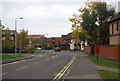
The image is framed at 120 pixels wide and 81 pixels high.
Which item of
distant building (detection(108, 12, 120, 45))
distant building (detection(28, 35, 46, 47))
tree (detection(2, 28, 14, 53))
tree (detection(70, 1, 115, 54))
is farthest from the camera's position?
distant building (detection(28, 35, 46, 47))

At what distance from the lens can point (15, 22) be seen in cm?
4328

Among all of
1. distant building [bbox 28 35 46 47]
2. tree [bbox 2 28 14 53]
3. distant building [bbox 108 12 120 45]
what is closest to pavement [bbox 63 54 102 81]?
distant building [bbox 108 12 120 45]

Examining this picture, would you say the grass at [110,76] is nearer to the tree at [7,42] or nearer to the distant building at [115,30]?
the distant building at [115,30]

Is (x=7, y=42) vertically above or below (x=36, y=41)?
above

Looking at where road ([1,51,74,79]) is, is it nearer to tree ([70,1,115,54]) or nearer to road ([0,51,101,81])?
road ([0,51,101,81])

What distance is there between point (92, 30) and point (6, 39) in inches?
1097

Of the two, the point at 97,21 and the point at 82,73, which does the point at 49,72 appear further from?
the point at 97,21

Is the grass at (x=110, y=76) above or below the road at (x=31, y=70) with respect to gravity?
above

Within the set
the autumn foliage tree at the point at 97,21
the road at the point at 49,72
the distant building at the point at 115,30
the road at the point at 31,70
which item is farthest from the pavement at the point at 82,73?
the autumn foliage tree at the point at 97,21

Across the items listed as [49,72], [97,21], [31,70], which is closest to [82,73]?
[49,72]

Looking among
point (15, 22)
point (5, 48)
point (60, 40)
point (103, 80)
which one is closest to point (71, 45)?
point (60, 40)

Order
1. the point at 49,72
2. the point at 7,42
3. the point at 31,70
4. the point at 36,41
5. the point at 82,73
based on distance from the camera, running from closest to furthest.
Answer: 1. the point at 82,73
2. the point at 49,72
3. the point at 31,70
4. the point at 7,42
5. the point at 36,41

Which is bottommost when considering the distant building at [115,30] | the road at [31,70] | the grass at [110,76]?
the road at [31,70]

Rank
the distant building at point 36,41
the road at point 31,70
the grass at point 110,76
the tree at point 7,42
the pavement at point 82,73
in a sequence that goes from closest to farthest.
→ 1. the grass at point 110,76
2. the pavement at point 82,73
3. the road at point 31,70
4. the tree at point 7,42
5. the distant building at point 36,41
